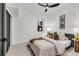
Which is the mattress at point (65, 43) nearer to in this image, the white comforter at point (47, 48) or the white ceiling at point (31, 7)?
the white comforter at point (47, 48)

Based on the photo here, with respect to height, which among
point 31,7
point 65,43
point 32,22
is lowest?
point 65,43

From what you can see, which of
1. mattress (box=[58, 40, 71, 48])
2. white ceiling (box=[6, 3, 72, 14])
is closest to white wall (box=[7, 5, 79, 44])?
white ceiling (box=[6, 3, 72, 14])

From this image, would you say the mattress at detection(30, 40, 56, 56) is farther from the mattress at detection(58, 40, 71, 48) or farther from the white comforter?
the mattress at detection(58, 40, 71, 48)

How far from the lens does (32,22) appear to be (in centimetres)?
215

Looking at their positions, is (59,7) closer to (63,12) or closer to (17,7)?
(63,12)

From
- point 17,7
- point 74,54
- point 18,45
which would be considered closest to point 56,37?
point 74,54

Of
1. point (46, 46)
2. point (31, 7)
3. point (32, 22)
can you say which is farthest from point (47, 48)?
point (31, 7)

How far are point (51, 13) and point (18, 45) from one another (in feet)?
2.00

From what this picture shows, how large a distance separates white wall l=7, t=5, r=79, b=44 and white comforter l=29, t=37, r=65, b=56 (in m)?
0.12

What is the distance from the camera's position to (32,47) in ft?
6.98

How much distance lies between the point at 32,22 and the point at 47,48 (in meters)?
0.40

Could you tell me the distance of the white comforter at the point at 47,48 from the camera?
2062mm

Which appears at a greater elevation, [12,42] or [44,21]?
[44,21]

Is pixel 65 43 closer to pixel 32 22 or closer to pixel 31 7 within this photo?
pixel 32 22
